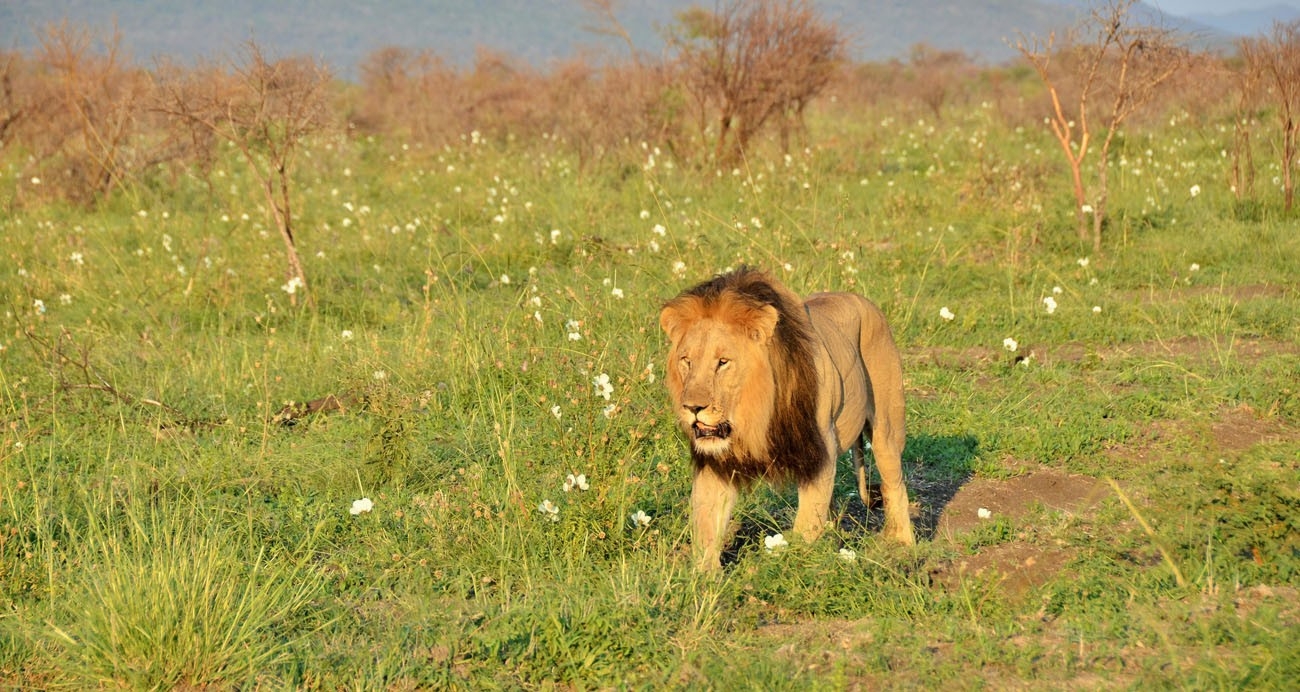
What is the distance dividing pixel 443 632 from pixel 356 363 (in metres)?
3.22

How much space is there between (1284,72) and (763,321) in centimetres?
936

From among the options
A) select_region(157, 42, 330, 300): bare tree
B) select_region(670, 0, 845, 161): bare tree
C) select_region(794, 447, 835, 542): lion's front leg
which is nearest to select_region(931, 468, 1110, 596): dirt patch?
select_region(794, 447, 835, 542): lion's front leg

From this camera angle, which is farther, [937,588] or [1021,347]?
[1021,347]

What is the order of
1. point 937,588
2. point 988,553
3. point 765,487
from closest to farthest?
point 937,588 → point 988,553 → point 765,487

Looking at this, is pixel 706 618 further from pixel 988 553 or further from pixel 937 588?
pixel 988 553

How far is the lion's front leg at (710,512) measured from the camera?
3963 millimetres

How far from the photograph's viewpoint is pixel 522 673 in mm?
3402

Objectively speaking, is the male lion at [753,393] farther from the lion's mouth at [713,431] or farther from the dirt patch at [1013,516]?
the dirt patch at [1013,516]

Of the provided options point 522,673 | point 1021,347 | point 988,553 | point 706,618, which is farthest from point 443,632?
point 1021,347

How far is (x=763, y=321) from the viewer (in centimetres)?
375

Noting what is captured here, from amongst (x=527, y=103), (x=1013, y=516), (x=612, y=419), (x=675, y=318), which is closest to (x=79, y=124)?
(x=527, y=103)

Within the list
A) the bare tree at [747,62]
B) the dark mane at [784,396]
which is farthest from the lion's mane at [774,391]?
the bare tree at [747,62]

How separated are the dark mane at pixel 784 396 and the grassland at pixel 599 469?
0.32 meters

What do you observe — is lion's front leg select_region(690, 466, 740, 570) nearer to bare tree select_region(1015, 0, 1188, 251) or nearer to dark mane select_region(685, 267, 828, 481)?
dark mane select_region(685, 267, 828, 481)
